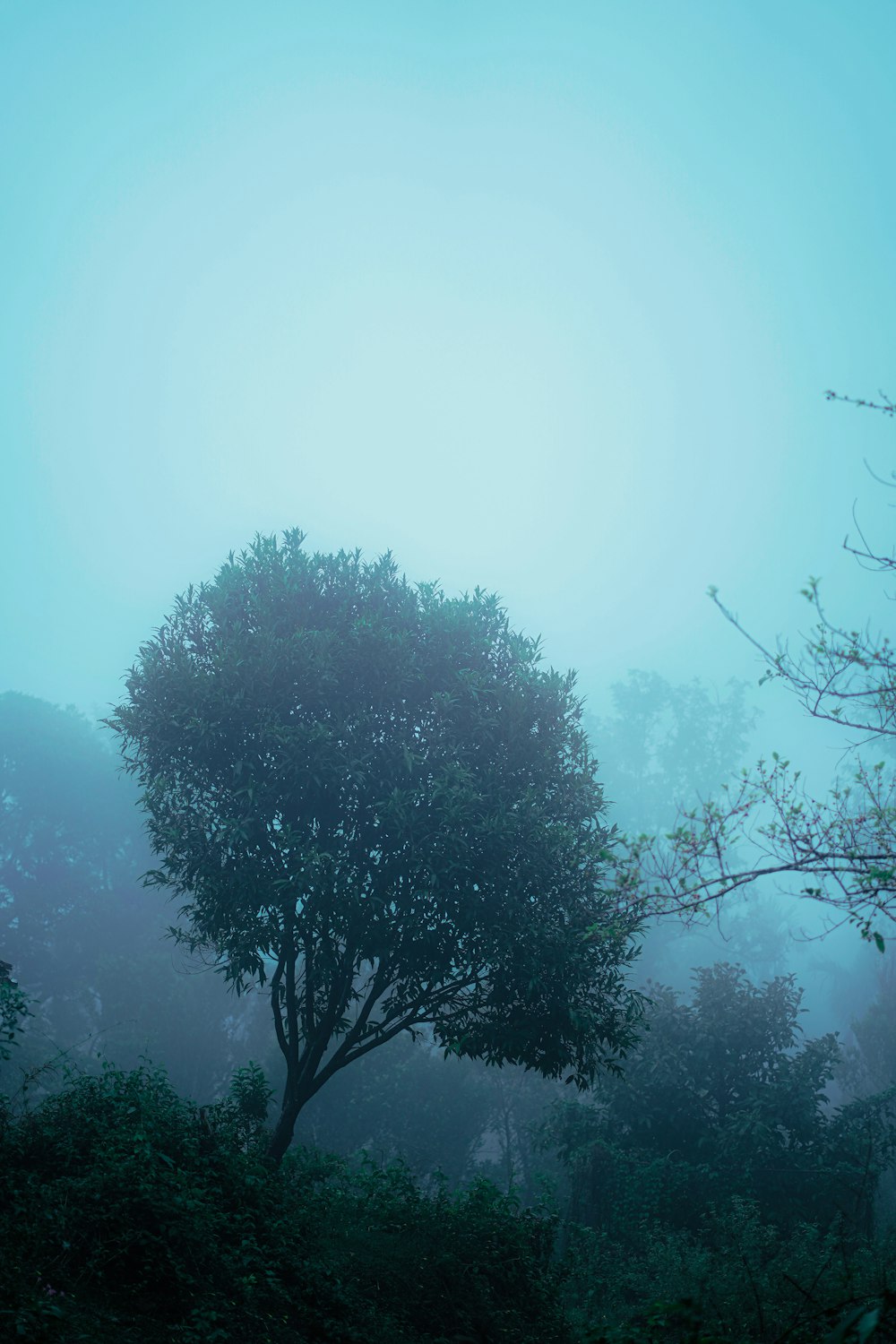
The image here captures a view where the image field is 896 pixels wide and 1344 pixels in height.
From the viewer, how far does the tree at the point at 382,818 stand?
12.2 meters

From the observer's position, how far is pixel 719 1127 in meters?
21.7

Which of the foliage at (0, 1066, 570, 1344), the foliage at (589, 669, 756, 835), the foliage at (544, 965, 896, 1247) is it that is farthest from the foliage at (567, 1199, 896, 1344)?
the foliage at (589, 669, 756, 835)

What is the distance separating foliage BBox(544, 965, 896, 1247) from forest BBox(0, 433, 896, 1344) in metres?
0.11

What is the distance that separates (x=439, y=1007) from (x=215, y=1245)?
715 centimetres

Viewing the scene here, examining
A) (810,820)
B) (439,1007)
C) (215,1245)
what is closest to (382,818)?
(439,1007)

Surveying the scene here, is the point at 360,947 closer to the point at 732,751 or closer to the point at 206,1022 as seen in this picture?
the point at 206,1022

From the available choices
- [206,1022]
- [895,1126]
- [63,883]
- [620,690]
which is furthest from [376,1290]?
[620,690]

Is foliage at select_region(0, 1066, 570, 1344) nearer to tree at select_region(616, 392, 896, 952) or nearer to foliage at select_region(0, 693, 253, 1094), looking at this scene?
tree at select_region(616, 392, 896, 952)

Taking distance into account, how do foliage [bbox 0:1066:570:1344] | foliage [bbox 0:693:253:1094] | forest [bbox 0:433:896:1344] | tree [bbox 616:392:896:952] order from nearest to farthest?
foliage [bbox 0:1066:570:1344]
forest [bbox 0:433:896:1344]
tree [bbox 616:392:896:952]
foliage [bbox 0:693:253:1094]

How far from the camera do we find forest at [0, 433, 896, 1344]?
7.42 meters

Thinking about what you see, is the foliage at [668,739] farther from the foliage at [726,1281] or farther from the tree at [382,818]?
the tree at [382,818]

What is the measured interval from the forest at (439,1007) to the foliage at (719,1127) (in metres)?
0.11

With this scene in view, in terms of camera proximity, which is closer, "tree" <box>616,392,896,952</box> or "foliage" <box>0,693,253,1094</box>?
"tree" <box>616,392,896,952</box>

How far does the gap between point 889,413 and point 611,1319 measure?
534 inches
